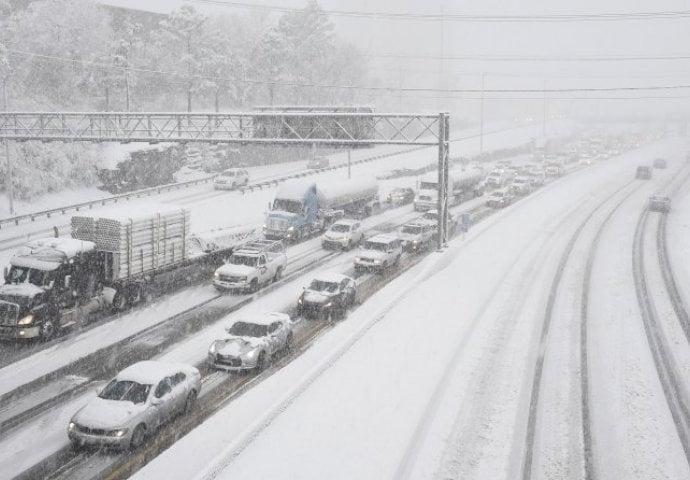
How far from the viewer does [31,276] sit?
23094 mm

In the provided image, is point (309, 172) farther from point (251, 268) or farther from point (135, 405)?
point (135, 405)

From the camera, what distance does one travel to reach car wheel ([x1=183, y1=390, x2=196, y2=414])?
17119 millimetres

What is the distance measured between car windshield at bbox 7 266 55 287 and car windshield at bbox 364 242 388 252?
15.8 m

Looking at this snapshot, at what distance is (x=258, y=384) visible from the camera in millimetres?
18938

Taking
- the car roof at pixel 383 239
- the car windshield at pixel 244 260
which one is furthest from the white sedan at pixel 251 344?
the car roof at pixel 383 239

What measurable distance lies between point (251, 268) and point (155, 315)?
5006 mm

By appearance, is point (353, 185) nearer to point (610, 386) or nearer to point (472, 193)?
point (472, 193)

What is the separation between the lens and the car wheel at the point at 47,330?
22375mm

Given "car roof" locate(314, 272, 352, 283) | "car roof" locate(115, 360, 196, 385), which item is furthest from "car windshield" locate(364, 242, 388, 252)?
"car roof" locate(115, 360, 196, 385)

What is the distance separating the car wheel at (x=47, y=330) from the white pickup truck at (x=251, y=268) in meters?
7.36

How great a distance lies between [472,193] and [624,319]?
34.8 meters

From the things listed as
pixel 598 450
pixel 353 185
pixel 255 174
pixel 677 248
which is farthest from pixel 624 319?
pixel 255 174

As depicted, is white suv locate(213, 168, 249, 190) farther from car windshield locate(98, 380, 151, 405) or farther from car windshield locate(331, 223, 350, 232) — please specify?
car windshield locate(98, 380, 151, 405)

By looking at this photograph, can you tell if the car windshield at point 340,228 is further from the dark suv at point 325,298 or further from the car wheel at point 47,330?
the car wheel at point 47,330
